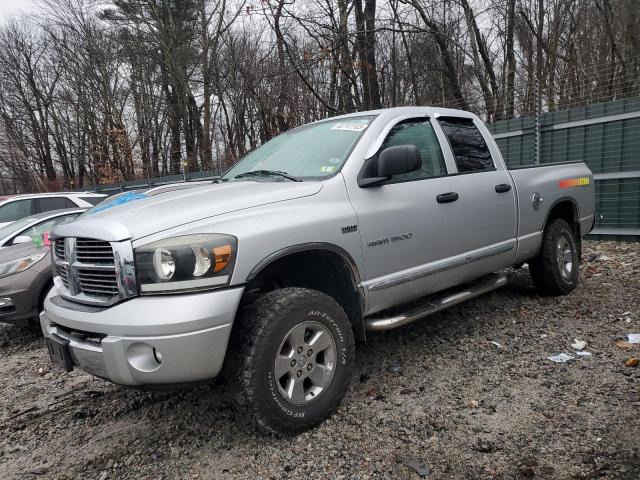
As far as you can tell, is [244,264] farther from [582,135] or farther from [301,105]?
[301,105]

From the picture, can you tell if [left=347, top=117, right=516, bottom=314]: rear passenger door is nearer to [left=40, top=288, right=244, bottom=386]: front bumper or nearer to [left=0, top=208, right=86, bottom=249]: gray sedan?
[left=40, top=288, right=244, bottom=386]: front bumper

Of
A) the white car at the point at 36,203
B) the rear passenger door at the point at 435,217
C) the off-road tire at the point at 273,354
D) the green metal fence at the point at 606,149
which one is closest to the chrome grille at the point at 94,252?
the off-road tire at the point at 273,354

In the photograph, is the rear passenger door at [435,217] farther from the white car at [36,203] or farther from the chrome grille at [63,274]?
the white car at [36,203]

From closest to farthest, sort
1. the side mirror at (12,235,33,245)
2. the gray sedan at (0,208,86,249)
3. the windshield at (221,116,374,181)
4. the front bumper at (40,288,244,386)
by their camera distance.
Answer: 1. the front bumper at (40,288,244,386)
2. the windshield at (221,116,374,181)
3. the side mirror at (12,235,33,245)
4. the gray sedan at (0,208,86,249)

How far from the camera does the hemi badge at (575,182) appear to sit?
4867 mm

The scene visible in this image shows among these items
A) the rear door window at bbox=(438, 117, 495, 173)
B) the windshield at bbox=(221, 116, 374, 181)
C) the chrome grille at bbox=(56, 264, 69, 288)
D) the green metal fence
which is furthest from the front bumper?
the green metal fence

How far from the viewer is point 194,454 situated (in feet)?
8.67

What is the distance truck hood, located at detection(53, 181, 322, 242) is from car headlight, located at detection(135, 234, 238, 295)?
0.11m

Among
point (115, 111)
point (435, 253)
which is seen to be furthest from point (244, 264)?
point (115, 111)

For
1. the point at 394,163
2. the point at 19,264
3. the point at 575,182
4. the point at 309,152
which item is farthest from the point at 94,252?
the point at 575,182

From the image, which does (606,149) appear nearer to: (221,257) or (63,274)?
(221,257)

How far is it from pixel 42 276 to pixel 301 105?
12061 millimetres

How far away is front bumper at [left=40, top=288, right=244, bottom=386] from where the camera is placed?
2.25 metres

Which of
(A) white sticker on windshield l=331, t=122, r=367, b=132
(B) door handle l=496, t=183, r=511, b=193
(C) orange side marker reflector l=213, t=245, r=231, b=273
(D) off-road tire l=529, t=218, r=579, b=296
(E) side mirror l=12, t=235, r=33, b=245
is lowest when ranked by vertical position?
(D) off-road tire l=529, t=218, r=579, b=296
